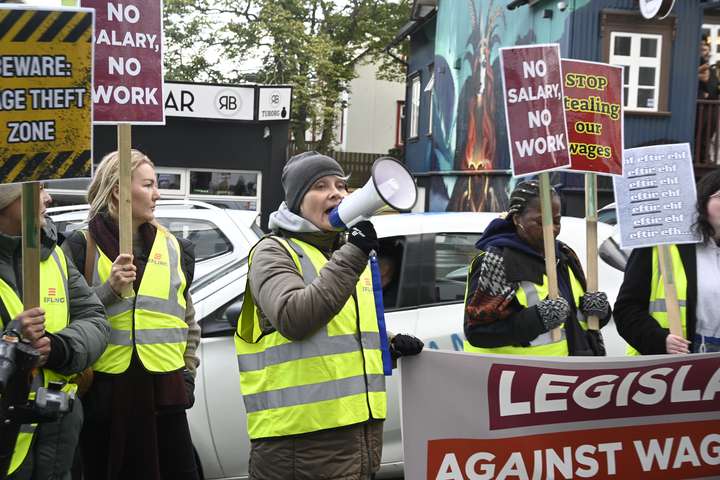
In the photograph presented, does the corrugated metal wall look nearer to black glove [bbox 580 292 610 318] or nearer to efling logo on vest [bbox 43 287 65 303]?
black glove [bbox 580 292 610 318]

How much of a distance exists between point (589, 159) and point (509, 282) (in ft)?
3.31

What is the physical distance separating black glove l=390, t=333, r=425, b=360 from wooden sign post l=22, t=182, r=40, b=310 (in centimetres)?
133

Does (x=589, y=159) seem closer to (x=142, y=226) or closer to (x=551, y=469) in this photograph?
(x=551, y=469)

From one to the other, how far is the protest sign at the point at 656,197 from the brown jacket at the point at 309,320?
1.74 meters

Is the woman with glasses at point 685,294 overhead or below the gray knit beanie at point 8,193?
below

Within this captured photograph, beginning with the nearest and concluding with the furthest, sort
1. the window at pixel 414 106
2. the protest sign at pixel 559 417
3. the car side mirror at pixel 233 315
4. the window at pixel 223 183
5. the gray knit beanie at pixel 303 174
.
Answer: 1. the gray knit beanie at pixel 303 174
2. the protest sign at pixel 559 417
3. the car side mirror at pixel 233 315
4. the window at pixel 223 183
5. the window at pixel 414 106

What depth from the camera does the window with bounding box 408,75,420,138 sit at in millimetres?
30720

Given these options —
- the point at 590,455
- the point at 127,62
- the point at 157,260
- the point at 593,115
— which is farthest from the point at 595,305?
the point at 127,62

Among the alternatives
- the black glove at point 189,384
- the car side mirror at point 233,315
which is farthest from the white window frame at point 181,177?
the black glove at point 189,384

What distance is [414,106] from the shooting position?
103 feet

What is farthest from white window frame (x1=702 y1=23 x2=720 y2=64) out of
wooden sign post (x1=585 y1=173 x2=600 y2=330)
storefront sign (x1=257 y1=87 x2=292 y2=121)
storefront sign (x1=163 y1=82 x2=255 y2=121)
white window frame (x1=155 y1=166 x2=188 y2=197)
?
wooden sign post (x1=585 y1=173 x2=600 y2=330)

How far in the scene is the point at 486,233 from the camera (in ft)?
14.8

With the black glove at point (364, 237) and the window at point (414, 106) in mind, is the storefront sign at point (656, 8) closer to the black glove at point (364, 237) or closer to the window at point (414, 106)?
the black glove at point (364, 237)

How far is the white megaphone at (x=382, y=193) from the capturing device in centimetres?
292
